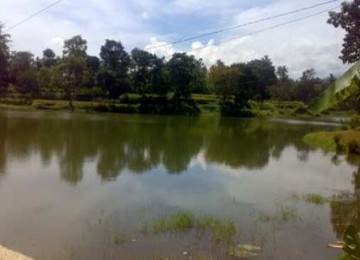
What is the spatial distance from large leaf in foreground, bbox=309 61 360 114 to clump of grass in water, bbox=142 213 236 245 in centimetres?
637

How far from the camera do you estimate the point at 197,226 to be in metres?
10.5

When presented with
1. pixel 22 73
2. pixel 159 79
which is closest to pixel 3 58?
pixel 22 73

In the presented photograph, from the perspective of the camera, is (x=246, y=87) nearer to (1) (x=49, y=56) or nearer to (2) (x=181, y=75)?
(2) (x=181, y=75)

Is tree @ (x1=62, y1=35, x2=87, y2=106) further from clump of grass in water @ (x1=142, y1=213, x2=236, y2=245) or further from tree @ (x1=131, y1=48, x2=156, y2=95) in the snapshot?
clump of grass in water @ (x1=142, y1=213, x2=236, y2=245)

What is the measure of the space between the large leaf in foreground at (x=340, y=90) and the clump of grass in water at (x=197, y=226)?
251 inches

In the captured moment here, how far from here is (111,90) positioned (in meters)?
59.5

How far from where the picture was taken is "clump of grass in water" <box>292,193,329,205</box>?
14045 mm

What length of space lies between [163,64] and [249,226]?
54.9 m

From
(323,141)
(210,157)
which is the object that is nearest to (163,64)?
(323,141)

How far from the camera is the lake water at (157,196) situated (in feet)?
30.5

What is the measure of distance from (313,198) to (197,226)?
5365 mm

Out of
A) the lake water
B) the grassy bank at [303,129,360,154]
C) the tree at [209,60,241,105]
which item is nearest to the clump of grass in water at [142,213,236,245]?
the lake water

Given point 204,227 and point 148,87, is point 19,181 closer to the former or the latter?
point 204,227

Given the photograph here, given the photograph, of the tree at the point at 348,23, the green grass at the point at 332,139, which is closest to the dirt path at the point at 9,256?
the tree at the point at 348,23
